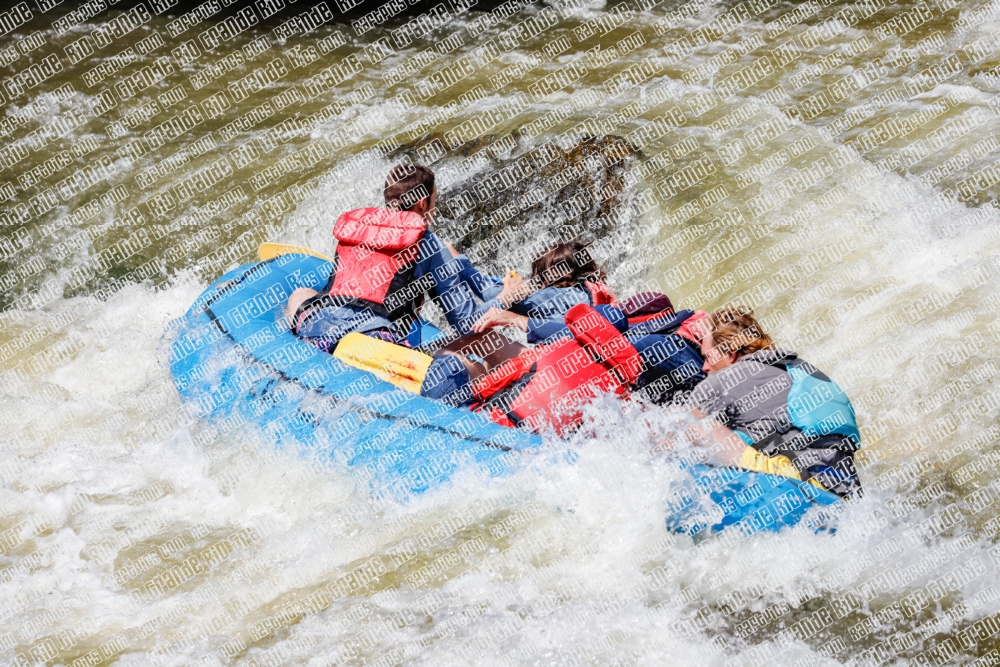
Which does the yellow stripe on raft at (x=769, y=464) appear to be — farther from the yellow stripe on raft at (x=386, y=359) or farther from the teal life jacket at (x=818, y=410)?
the yellow stripe on raft at (x=386, y=359)

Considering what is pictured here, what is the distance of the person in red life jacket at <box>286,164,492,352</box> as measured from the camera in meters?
4.55

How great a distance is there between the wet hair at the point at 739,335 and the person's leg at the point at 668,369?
5.9 inches

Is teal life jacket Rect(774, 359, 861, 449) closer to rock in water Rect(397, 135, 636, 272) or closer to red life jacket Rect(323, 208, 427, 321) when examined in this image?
red life jacket Rect(323, 208, 427, 321)

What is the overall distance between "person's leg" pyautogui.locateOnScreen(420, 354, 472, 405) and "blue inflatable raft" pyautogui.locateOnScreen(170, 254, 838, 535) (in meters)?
0.14

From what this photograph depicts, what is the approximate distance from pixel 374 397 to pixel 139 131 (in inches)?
201

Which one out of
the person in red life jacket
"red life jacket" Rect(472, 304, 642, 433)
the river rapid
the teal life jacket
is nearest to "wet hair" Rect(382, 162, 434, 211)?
the person in red life jacket

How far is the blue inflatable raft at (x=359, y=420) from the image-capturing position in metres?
3.56

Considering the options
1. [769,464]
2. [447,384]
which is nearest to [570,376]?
[447,384]

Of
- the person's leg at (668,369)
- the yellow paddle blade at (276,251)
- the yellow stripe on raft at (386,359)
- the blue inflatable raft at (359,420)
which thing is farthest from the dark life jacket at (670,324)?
the yellow paddle blade at (276,251)

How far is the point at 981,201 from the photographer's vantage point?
577 cm

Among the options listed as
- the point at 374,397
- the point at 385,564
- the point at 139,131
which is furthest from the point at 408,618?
the point at 139,131

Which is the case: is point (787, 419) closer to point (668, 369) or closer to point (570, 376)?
point (668, 369)

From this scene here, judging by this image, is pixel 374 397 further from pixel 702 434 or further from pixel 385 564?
pixel 702 434

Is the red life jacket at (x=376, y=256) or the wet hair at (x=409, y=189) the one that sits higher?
the wet hair at (x=409, y=189)
